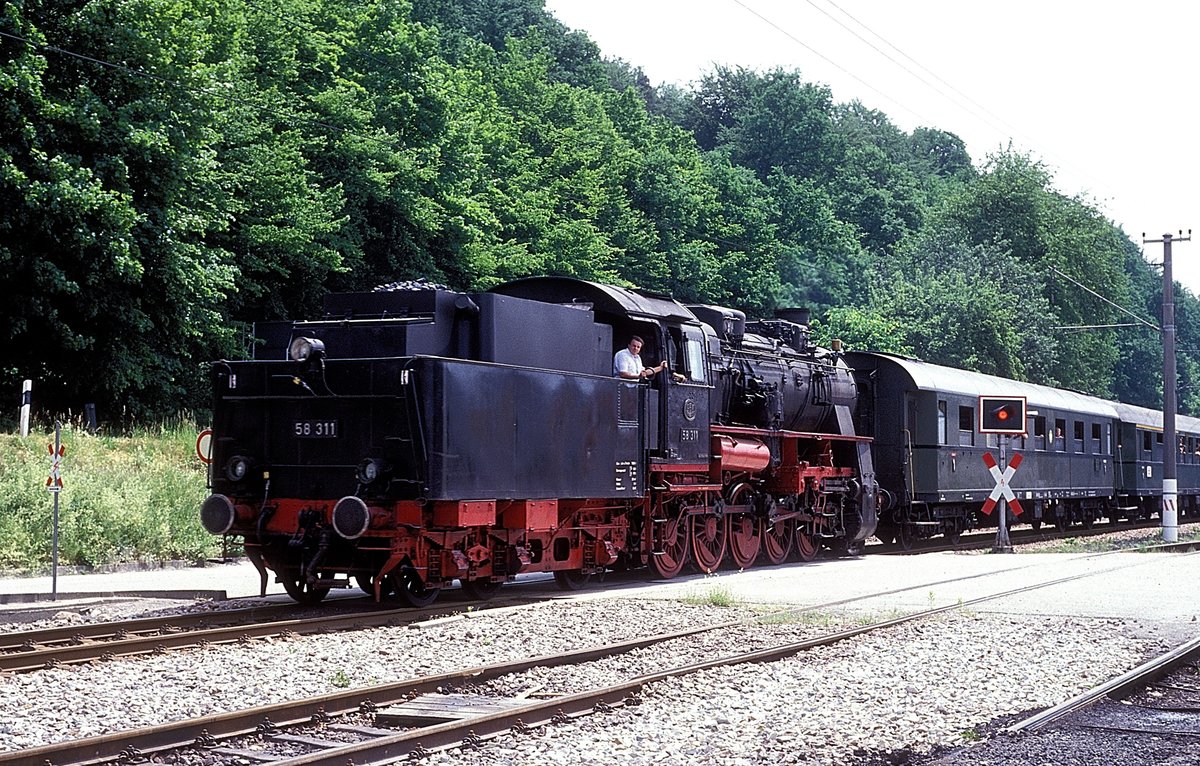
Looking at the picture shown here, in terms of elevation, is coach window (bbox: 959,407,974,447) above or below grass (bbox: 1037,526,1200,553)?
above

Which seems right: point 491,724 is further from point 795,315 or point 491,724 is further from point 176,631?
point 795,315

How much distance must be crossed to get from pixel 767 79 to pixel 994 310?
32.0m

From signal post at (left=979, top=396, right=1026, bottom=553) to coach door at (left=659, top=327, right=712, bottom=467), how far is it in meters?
8.79

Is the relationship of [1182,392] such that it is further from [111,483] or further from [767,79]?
[111,483]

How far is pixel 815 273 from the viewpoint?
69.8 m

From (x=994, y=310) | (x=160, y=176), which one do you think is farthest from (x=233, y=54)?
(x=994, y=310)

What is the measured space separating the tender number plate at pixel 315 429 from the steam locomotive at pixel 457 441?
0.01m

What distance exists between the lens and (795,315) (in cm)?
2358

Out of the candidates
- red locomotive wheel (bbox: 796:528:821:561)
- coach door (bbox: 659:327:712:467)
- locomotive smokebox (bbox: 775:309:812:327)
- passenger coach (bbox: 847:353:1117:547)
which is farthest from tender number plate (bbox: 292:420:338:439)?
passenger coach (bbox: 847:353:1117:547)

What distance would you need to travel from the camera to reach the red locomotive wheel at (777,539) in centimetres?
1978

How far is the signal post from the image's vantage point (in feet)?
78.2

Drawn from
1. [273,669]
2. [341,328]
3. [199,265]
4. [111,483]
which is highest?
[199,265]

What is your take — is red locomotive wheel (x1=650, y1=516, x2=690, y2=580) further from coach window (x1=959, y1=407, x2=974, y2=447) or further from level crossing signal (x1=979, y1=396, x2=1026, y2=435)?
coach window (x1=959, y1=407, x2=974, y2=447)

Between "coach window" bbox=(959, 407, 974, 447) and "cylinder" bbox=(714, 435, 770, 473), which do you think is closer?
"cylinder" bbox=(714, 435, 770, 473)
